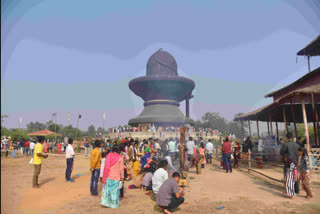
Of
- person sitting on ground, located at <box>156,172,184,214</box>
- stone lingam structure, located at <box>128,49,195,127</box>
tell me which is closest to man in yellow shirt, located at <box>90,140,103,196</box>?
person sitting on ground, located at <box>156,172,184,214</box>

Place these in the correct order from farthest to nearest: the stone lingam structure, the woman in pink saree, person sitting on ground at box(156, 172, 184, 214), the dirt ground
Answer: the stone lingam structure → the woman in pink saree → the dirt ground → person sitting on ground at box(156, 172, 184, 214)

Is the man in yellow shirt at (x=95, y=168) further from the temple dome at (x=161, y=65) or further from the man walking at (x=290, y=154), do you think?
the temple dome at (x=161, y=65)

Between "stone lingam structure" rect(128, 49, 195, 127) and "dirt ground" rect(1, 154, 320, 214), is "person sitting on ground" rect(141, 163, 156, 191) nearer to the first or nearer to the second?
"dirt ground" rect(1, 154, 320, 214)

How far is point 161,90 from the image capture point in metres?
40.7

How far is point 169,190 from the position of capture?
17.4 feet

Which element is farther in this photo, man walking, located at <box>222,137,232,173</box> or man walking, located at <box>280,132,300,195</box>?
man walking, located at <box>222,137,232,173</box>

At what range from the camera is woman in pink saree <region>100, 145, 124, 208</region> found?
5660mm

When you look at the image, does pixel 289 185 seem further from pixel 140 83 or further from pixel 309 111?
pixel 140 83

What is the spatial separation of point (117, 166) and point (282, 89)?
18.1 m

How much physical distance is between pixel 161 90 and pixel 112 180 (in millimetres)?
35308

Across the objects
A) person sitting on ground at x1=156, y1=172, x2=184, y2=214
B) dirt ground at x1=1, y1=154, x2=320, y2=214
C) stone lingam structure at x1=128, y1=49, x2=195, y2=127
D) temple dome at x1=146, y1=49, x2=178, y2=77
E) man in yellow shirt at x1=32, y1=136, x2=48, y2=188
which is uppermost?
temple dome at x1=146, y1=49, x2=178, y2=77

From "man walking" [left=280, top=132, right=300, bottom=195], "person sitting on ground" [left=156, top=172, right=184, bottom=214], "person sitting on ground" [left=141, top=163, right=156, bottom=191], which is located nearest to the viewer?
"person sitting on ground" [left=156, top=172, right=184, bottom=214]

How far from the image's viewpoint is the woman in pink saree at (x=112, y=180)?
566 cm

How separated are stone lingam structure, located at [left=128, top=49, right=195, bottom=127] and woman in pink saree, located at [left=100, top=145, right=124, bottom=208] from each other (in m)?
29.7
